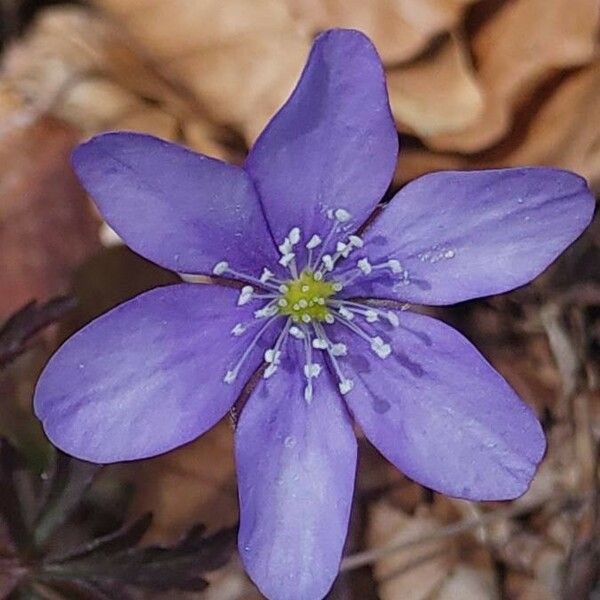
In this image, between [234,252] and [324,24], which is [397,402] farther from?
[324,24]

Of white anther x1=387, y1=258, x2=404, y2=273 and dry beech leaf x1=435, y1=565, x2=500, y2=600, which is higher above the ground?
white anther x1=387, y1=258, x2=404, y2=273

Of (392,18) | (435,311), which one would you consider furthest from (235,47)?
(435,311)

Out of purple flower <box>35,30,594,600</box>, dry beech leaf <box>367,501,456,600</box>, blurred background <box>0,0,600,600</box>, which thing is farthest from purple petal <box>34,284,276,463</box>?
dry beech leaf <box>367,501,456,600</box>

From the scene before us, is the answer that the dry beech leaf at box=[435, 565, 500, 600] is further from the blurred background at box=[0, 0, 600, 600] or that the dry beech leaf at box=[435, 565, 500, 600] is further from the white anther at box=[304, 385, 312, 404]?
the white anther at box=[304, 385, 312, 404]

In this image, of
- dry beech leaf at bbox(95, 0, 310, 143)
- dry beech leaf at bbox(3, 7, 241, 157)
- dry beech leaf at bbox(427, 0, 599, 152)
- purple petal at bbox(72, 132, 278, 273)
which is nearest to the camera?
purple petal at bbox(72, 132, 278, 273)

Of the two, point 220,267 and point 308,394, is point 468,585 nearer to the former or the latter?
point 308,394

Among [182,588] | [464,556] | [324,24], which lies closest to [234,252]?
[182,588]
